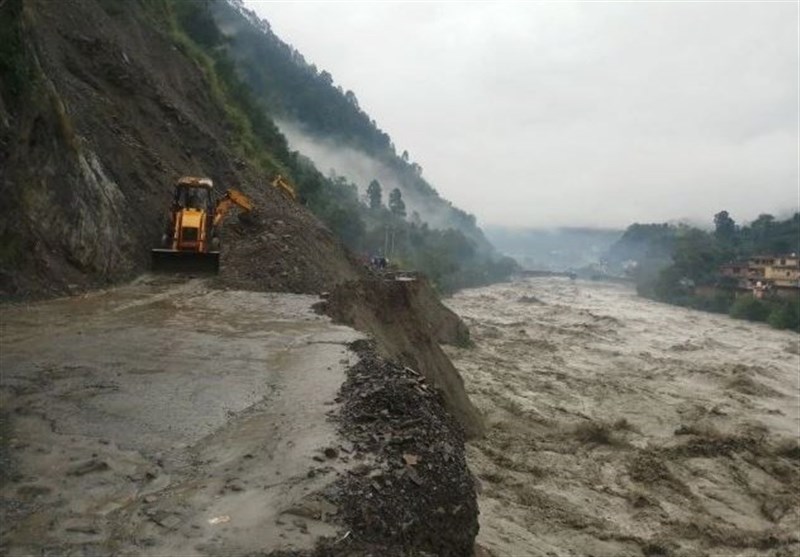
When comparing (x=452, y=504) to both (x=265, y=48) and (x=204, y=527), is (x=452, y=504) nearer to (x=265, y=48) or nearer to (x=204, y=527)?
(x=204, y=527)

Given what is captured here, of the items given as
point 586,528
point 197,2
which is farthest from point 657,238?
point 586,528

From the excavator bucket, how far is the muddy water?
8.17 meters

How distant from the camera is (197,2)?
166 feet

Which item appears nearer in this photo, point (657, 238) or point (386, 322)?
point (386, 322)

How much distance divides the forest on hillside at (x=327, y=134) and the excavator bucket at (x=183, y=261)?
19499mm

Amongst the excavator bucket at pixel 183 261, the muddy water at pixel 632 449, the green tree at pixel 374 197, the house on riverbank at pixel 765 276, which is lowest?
the muddy water at pixel 632 449

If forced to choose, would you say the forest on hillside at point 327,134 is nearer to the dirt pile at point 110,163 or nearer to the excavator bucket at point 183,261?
the dirt pile at point 110,163

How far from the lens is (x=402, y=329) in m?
18.5

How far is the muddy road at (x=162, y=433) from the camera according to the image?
4680 millimetres

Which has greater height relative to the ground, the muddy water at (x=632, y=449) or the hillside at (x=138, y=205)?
the hillside at (x=138, y=205)

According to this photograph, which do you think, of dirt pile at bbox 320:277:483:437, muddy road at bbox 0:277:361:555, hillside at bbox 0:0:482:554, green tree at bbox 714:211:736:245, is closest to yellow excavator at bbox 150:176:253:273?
hillside at bbox 0:0:482:554

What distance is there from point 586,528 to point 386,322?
7444 mm

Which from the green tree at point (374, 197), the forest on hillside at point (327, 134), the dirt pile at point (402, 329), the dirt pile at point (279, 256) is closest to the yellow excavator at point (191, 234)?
the dirt pile at point (279, 256)

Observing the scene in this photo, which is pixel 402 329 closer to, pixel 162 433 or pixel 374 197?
pixel 162 433
